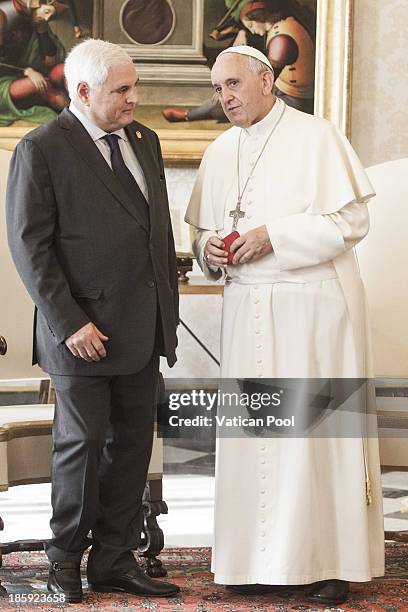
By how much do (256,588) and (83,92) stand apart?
5.87 feet

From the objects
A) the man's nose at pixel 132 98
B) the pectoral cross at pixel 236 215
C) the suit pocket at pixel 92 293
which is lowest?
the suit pocket at pixel 92 293

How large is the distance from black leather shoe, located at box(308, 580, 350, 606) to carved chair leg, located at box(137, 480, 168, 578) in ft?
2.20

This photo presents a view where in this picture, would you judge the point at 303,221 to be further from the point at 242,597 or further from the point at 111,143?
the point at 242,597

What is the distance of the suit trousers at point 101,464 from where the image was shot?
3.43 meters

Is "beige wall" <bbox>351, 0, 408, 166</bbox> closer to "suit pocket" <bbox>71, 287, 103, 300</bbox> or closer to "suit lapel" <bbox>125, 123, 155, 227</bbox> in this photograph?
"suit lapel" <bbox>125, 123, 155, 227</bbox>

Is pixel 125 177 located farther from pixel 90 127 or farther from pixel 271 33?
pixel 271 33

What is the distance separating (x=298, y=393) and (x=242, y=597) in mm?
735

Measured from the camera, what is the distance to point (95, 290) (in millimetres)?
3418

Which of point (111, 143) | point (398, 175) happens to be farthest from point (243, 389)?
point (398, 175)

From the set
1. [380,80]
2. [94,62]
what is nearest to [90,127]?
[94,62]

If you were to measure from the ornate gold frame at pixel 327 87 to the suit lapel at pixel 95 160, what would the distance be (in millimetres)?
2688

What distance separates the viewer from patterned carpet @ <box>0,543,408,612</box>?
11.4 feet

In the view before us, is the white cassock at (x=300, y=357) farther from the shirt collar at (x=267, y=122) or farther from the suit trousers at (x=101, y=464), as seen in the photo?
the suit trousers at (x=101, y=464)

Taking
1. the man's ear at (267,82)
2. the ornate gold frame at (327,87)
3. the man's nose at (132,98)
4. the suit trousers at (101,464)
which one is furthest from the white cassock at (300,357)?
the ornate gold frame at (327,87)
